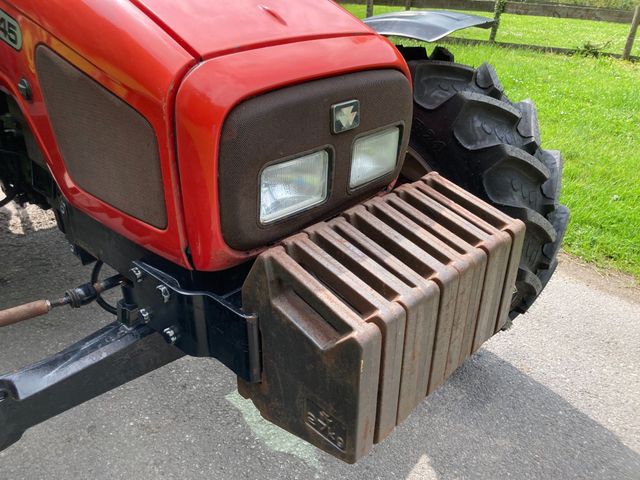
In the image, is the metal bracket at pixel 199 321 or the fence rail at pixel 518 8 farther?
the fence rail at pixel 518 8

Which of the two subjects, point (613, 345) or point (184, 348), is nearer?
point (184, 348)

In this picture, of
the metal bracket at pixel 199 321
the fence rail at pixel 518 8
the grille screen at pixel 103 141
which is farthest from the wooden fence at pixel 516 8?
the metal bracket at pixel 199 321

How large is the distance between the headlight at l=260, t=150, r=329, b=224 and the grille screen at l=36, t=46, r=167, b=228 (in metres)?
0.23

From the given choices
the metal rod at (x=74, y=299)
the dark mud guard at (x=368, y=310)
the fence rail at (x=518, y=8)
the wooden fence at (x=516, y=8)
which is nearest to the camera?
the dark mud guard at (x=368, y=310)

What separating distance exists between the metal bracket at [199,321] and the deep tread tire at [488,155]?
3.15 ft

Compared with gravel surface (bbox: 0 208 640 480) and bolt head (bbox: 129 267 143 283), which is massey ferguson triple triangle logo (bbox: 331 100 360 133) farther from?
gravel surface (bbox: 0 208 640 480)

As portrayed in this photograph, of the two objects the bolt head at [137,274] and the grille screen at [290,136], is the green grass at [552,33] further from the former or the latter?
the bolt head at [137,274]

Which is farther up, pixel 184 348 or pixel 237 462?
pixel 184 348

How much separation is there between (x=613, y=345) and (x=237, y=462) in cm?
175

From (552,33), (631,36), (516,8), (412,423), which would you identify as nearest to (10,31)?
(412,423)

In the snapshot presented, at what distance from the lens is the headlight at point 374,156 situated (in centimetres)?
146

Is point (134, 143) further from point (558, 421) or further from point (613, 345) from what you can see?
point (613, 345)

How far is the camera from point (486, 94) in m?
2.13

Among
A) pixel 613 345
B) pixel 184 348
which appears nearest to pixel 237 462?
pixel 184 348
